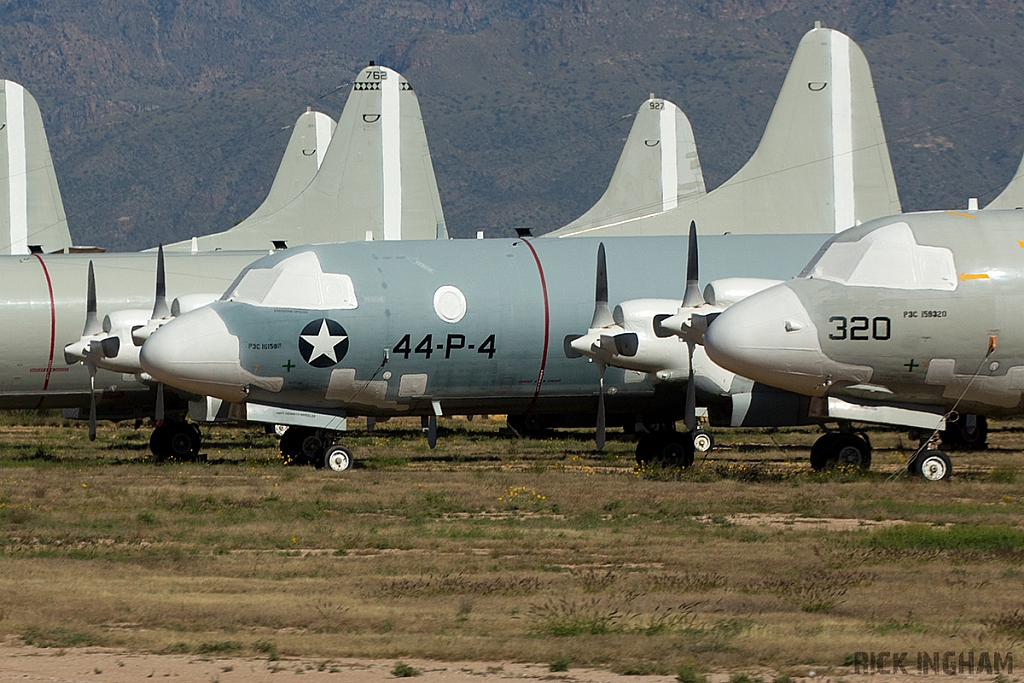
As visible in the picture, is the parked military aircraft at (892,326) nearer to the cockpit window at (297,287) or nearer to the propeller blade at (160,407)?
the cockpit window at (297,287)

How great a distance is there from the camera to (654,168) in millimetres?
50719

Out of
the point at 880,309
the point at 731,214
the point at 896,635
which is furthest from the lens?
the point at 731,214

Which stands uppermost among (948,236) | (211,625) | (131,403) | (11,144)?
(11,144)

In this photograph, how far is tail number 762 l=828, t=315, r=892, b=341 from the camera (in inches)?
906

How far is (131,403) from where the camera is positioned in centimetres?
3372

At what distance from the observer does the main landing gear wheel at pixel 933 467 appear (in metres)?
23.9

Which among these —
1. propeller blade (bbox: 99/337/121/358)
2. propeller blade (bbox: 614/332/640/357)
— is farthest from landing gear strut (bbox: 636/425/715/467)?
propeller blade (bbox: 99/337/121/358)

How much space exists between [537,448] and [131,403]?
837 cm

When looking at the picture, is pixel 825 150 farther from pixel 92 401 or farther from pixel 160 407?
pixel 92 401

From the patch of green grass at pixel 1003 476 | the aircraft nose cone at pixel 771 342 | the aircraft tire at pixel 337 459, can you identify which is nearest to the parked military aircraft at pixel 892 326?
the aircraft nose cone at pixel 771 342

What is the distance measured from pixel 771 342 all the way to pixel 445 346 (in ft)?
21.5

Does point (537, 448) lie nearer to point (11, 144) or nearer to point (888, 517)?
point (888, 517)

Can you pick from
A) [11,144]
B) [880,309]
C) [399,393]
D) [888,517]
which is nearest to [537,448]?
[399,393]

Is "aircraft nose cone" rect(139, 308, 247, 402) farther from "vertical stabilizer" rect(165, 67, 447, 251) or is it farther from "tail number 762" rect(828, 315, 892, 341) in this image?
"vertical stabilizer" rect(165, 67, 447, 251)
